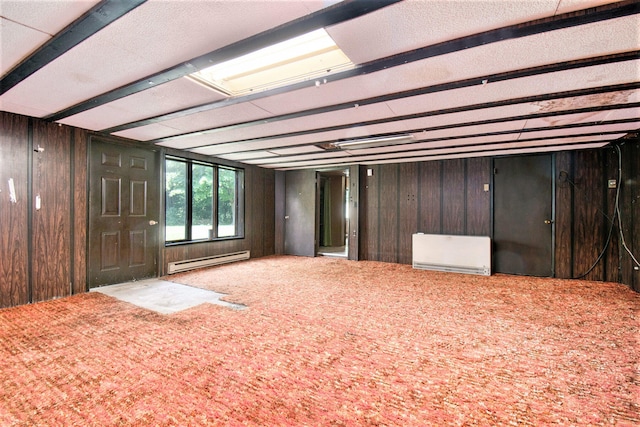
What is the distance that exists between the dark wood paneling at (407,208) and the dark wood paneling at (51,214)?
585cm

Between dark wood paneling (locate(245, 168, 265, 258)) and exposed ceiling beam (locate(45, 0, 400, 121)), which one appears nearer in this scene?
exposed ceiling beam (locate(45, 0, 400, 121))

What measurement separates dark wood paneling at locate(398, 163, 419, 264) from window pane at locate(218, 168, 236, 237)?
3.87 meters

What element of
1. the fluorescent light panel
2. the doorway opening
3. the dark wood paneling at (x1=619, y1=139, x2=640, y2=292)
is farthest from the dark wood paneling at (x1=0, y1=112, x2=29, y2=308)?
the dark wood paneling at (x1=619, y1=139, x2=640, y2=292)

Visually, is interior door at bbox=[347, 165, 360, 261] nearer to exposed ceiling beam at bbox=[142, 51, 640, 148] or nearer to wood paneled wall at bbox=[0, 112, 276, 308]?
exposed ceiling beam at bbox=[142, 51, 640, 148]

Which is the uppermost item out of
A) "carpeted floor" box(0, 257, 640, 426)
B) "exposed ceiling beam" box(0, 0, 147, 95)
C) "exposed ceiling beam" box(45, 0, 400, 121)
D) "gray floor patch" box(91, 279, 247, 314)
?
"exposed ceiling beam" box(0, 0, 147, 95)

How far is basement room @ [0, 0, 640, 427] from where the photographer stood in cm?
167

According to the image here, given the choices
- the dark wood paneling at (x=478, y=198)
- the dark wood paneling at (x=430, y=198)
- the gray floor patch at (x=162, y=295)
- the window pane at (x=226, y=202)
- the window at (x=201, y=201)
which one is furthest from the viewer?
the window pane at (x=226, y=202)

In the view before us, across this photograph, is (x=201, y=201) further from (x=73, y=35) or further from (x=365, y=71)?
(x=365, y=71)

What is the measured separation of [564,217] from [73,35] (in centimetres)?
692

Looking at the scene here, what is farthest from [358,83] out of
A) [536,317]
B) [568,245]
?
[568,245]

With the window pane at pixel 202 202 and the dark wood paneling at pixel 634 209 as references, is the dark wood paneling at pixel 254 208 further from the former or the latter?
the dark wood paneling at pixel 634 209

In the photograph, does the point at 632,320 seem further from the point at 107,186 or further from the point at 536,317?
the point at 107,186

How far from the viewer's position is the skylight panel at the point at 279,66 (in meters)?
2.12

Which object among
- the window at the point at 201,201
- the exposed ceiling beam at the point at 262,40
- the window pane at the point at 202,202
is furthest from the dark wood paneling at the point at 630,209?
the window pane at the point at 202,202
